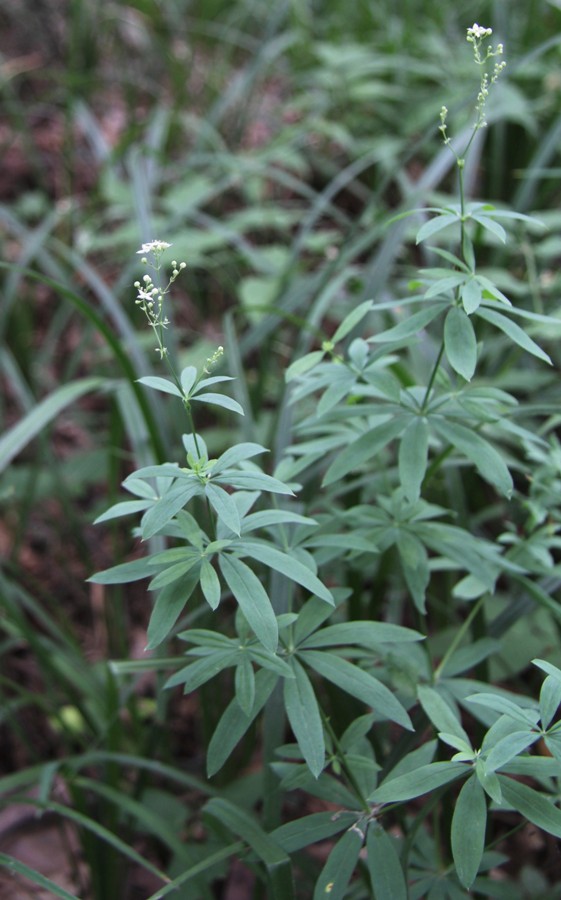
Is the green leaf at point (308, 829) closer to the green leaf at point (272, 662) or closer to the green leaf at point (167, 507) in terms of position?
the green leaf at point (272, 662)

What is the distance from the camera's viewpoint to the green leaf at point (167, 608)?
0.81 m

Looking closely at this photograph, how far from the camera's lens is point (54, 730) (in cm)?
181

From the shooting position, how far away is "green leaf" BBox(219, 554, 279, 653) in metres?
0.79

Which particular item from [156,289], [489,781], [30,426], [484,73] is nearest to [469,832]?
→ [489,781]

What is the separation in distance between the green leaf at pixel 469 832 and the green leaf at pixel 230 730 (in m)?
0.23

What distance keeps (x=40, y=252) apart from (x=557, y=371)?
4.40ft

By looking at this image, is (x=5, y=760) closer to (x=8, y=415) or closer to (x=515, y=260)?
(x=8, y=415)

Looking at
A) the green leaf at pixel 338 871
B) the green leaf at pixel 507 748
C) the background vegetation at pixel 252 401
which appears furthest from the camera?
the background vegetation at pixel 252 401

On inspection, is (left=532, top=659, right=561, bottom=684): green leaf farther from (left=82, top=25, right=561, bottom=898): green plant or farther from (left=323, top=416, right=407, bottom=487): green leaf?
(left=323, top=416, right=407, bottom=487): green leaf

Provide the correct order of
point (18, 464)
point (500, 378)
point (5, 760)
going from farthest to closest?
point (18, 464) → point (5, 760) → point (500, 378)

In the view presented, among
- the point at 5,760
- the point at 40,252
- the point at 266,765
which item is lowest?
the point at 5,760

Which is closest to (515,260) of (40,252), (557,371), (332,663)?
(557,371)

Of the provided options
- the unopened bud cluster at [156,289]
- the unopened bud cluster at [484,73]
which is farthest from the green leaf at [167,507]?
the unopened bud cluster at [484,73]

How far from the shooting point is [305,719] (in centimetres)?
85
